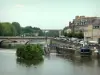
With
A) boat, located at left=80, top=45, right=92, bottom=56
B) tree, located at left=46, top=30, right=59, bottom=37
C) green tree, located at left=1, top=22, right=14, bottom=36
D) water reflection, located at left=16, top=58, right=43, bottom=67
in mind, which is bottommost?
water reflection, located at left=16, top=58, right=43, bottom=67

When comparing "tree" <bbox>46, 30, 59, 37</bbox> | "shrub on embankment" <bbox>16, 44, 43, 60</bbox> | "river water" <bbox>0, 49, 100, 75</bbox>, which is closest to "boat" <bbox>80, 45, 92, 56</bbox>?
"river water" <bbox>0, 49, 100, 75</bbox>

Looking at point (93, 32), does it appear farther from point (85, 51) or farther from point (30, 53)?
point (30, 53)

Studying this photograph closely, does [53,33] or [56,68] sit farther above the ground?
[53,33]

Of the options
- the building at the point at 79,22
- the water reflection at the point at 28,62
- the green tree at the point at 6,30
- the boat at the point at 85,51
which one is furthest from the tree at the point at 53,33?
the water reflection at the point at 28,62

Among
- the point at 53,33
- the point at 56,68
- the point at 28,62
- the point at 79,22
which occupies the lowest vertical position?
the point at 56,68

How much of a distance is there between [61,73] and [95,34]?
25896 mm

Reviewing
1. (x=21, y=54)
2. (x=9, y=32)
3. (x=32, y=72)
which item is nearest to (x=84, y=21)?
(x=9, y=32)

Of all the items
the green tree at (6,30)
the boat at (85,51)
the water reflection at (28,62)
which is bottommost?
the water reflection at (28,62)

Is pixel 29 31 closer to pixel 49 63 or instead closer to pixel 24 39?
pixel 24 39

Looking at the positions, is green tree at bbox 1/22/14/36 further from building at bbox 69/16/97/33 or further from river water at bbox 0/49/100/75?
river water at bbox 0/49/100/75

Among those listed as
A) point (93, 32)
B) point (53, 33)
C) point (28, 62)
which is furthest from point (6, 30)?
point (53, 33)

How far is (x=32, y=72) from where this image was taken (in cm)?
3019

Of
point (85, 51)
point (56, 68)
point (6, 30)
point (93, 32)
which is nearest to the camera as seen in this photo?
point (56, 68)

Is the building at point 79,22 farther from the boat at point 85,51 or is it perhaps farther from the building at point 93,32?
the boat at point 85,51
